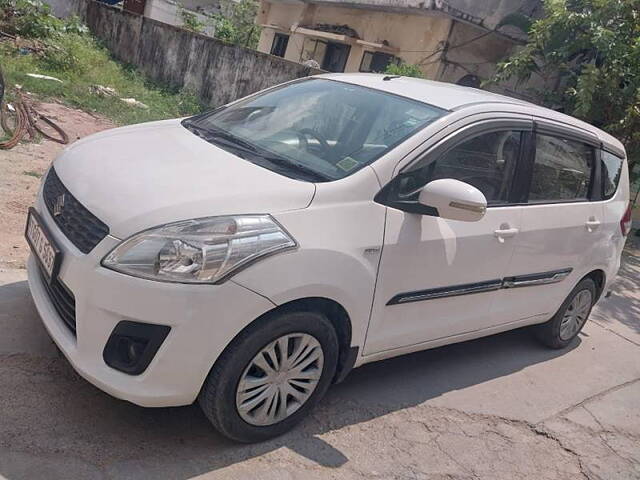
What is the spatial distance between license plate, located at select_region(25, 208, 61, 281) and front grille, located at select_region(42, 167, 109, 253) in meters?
0.08

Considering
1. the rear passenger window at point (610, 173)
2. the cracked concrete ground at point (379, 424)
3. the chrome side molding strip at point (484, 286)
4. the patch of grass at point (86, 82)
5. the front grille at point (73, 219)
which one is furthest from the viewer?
the patch of grass at point (86, 82)

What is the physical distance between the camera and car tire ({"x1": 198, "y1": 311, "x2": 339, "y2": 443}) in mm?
2734

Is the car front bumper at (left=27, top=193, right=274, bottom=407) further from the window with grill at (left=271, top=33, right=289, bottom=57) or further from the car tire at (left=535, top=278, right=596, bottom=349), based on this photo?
the window with grill at (left=271, top=33, right=289, bottom=57)

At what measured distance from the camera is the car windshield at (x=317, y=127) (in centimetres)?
327

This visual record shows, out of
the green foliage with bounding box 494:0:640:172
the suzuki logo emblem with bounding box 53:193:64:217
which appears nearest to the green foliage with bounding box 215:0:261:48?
the green foliage with bounding box 494:0:640:172

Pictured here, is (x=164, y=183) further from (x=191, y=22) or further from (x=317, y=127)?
(x=191, y=22)

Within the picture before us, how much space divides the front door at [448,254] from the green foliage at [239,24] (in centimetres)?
1992

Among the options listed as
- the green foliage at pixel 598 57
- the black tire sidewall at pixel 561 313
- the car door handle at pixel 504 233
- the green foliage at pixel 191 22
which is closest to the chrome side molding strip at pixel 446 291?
the car door handle at pixel 504 233

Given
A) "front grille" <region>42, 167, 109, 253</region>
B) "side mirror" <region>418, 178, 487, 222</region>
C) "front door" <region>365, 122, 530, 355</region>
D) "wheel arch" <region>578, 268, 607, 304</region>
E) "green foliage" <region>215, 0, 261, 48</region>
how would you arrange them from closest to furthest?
"front grille" <region>42, 167, 109, 253</region>, "side mirror" <region>418, 178, 487, 222</region>, "front door" <region>365, 122, 530, 355</region>, "wheel arch" <region>578, 268, 607, 304</region>, "green foliage" <region>215, 0, 261, 48</region>

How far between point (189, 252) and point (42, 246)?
87 cm

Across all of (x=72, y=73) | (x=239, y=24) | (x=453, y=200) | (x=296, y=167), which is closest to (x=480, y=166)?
(x=453, y=200)

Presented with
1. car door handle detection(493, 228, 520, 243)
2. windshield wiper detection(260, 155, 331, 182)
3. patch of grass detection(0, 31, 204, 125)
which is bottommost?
patch of grass detection(0, 31, 204, 125)

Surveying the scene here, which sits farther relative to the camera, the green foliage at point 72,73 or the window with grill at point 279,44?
the window with grill at point 279,44

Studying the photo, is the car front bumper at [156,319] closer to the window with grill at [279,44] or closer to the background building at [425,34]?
the background building at [425,34]
